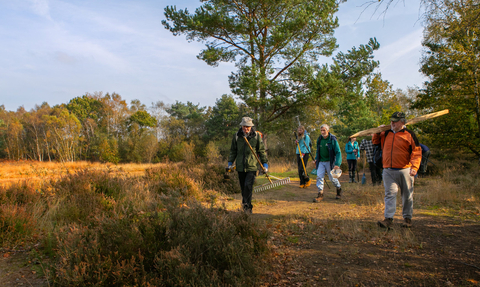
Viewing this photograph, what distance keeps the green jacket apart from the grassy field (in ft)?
4.16

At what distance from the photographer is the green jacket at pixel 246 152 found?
18.4 ft

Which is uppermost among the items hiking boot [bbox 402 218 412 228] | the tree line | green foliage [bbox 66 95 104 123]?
green foliage [bbox 66 95 104 123]

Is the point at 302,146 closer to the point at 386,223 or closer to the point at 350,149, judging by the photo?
the point at 350,149

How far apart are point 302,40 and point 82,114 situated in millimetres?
53270

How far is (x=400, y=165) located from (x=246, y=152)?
9.40 feet

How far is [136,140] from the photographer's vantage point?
41750 millimetres

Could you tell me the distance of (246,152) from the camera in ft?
18.6

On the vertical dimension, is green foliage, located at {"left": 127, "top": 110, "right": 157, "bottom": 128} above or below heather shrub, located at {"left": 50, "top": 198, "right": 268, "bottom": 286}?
above

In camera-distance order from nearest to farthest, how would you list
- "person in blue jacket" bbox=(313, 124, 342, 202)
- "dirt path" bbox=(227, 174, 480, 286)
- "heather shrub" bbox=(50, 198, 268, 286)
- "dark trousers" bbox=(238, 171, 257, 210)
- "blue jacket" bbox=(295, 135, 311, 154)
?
"heather shrub" bbox=(50, 198, 268, 286), "dirt path" bbox=(227, 174, 480, 286), "dark trousers" bbox=(238, 171, 257, 210), "person in blue jacket" bbox=(313, 124, 342, 202), "blue jacket" bbox=(295, 135, 311, 154)

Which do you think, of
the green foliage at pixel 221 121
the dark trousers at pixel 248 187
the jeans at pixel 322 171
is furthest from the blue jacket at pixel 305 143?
the green foliage at pixel 221 121

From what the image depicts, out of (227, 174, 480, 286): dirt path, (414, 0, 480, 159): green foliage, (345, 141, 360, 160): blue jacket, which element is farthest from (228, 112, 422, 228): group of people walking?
(414, 0, 480, 159): green foliage

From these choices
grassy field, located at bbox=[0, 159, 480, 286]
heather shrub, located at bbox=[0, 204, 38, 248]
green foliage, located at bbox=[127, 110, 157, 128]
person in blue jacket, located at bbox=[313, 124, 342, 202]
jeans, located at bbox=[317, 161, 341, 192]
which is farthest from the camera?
green foliage, located at bbox=[127, 110, 157, 128]

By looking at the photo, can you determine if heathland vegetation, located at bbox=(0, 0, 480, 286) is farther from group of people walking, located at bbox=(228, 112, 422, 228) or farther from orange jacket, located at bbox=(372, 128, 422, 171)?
orange jacket, located at bbox=(372, 128, 422, 171)

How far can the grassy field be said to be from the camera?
274cm
